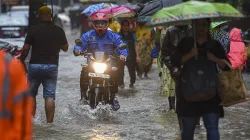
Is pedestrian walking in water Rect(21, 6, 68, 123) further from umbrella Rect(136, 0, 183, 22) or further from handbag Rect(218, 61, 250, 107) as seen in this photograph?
handbag Rect(218, 61, 250, 107)

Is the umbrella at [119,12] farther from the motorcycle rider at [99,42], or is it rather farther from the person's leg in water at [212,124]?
the person's leg in water at [212,124]

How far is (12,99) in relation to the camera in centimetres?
353

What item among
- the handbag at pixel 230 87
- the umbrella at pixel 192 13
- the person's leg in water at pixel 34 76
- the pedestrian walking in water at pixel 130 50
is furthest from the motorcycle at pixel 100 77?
the umbrella at pixel 192 13

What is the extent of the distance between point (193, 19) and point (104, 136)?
112 inches

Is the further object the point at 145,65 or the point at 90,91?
the point at 145,65

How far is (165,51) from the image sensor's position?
801 cm

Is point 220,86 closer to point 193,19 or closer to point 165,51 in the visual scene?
point 193,19

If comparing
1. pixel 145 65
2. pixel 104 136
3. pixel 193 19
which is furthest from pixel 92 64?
pixel 145 65

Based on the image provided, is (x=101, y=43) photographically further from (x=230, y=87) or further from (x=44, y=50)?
(x=230, y=87)

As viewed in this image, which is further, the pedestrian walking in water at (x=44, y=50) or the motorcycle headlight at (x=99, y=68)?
the motorcycle headlight at (x=99, y=68)

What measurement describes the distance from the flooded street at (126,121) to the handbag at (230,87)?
6.30 ft

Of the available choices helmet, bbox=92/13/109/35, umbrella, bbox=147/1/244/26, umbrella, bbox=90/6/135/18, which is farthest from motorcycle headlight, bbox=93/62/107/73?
umbrella, bbox=90/6/135/18

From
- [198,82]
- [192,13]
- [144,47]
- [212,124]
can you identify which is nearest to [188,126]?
[212,124]

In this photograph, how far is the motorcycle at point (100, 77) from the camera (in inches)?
408
